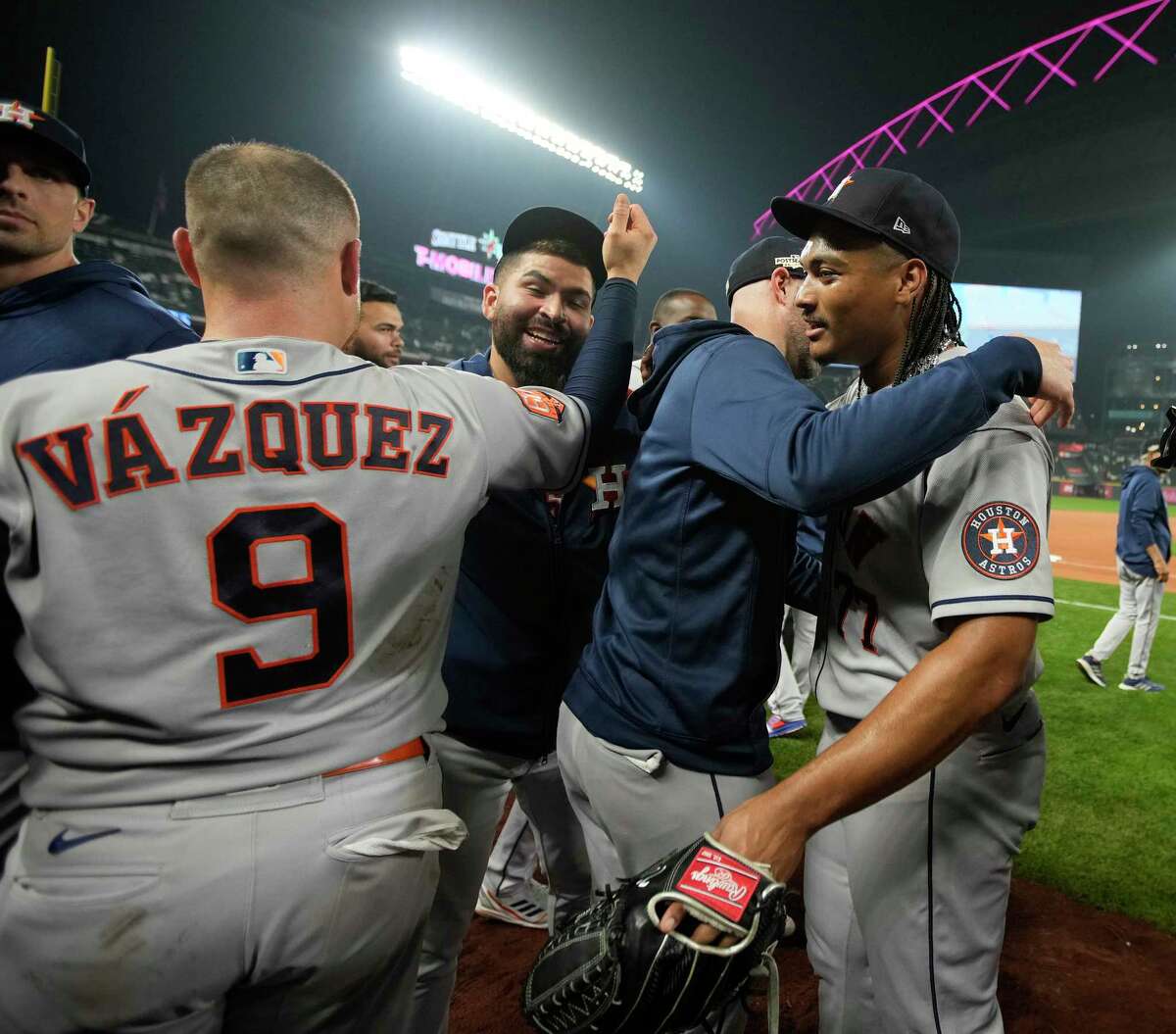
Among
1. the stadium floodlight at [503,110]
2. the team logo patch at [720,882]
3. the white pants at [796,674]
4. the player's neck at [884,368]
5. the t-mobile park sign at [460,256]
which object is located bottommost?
the white pants at [796,674]

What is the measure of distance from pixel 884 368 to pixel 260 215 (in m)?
1.39

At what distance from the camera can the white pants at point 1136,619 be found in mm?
6480

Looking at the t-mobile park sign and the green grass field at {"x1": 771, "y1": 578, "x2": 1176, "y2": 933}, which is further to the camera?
the t-mobile park sign

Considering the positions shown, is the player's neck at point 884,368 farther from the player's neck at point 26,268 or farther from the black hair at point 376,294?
the black hair at point 376,294

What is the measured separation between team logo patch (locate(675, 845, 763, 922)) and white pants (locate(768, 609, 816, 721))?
415 cm

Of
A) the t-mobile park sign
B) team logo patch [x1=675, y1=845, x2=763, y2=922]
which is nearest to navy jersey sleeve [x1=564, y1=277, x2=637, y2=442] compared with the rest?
team logo patch [x1=675, y1=845, x2=763, y2=922]

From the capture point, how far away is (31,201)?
215cm

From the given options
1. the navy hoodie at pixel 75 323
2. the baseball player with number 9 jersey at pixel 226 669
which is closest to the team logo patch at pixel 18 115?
the navy hoodie at pixel 75 323

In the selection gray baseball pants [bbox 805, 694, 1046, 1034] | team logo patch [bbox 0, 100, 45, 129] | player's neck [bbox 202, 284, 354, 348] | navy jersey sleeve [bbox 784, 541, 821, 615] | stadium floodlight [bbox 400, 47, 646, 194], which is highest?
stadium floodlight [bbox 400, 47, 646, 194]

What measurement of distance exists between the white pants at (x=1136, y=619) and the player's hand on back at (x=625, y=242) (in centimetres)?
696

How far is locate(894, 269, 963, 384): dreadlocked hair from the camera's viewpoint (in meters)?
1.60

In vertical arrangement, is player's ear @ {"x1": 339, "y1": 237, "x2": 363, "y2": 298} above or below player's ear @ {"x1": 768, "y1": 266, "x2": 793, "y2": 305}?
below

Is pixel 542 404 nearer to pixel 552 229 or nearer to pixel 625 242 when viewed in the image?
pixel 625 242

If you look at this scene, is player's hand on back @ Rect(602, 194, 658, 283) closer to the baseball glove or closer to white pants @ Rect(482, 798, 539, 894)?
the baseball glove
